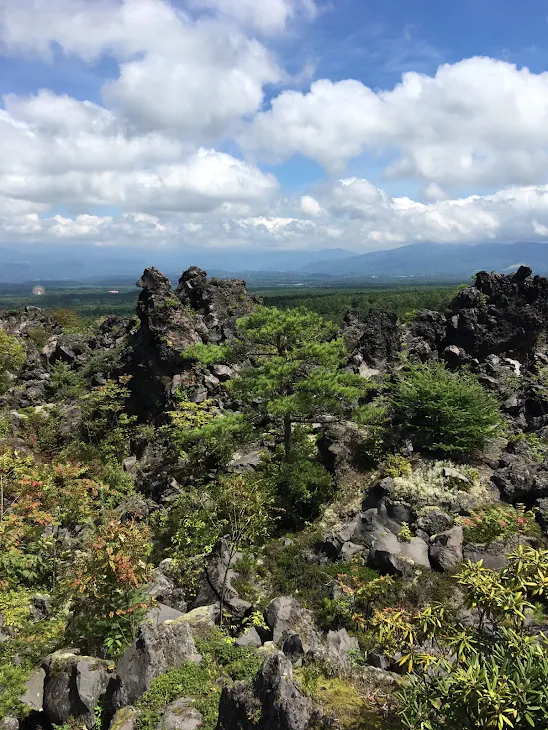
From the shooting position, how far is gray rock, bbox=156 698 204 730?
6598mm

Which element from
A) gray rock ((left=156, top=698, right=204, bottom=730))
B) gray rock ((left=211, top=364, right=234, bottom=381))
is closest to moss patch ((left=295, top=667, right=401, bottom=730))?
gray rock ((left=156, top=698, right=204, bottom=730))

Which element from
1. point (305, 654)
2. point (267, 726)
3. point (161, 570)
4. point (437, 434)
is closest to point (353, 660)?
point (305, 654)

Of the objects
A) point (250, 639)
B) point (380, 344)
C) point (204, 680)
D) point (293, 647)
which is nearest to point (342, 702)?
point (293, 647)

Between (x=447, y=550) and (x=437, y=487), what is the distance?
3.07m

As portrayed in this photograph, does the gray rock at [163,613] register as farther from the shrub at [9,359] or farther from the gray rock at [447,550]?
the shrub at [9,359]

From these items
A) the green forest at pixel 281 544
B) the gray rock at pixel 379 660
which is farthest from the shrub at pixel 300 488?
the gray rock at pixel 379 660

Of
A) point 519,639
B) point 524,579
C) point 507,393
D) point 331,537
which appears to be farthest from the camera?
point 507,393

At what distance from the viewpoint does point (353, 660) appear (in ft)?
28.1

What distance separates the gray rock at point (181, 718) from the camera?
6598 millimetres

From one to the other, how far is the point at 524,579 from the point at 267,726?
371 centimetres

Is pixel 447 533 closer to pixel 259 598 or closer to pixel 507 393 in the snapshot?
pixel 259 598

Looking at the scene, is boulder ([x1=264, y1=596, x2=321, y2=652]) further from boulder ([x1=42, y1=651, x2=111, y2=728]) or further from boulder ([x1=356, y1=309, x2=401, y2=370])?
boulder ([x1=356, y1=309, x2=401, y2=370])

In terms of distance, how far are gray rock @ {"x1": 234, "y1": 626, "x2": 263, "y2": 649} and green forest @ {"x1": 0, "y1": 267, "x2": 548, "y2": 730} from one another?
0.26ft

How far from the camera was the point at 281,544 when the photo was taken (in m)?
14.2
